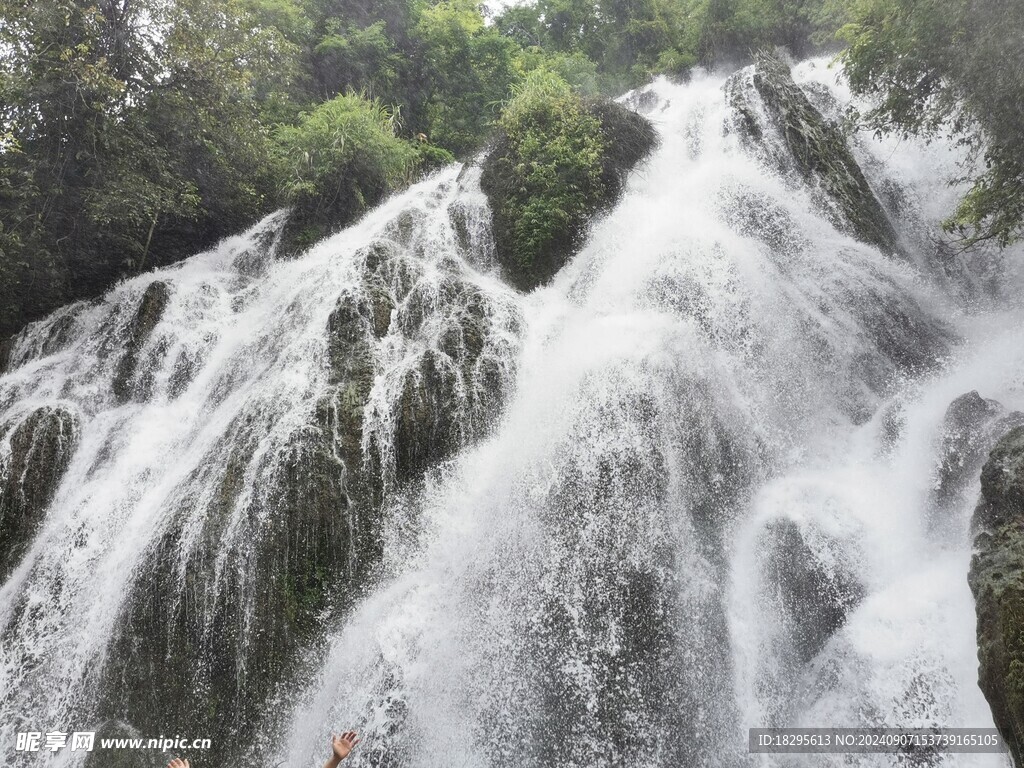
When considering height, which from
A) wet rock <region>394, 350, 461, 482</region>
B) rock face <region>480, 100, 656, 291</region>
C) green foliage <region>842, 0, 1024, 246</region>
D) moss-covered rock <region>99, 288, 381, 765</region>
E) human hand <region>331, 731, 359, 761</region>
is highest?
green foliage <region>842, 0, 1024, 246</region>

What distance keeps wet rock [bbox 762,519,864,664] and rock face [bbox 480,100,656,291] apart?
6148mm

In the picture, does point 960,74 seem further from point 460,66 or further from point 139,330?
point 460,66

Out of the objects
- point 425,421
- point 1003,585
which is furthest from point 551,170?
point 1003,585

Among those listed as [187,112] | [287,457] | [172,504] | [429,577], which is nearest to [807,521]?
[429,577]

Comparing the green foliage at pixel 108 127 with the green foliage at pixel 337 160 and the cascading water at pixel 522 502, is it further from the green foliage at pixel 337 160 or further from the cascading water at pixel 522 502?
the cascading water at pixel 522 502

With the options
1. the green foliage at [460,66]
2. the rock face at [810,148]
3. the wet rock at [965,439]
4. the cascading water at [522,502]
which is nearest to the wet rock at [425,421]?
the cascading water at [522,502]

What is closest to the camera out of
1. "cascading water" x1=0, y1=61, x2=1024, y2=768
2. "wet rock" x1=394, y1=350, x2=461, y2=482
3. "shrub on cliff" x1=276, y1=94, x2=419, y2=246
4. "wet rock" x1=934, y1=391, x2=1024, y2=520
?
"cascading water" x1=0, y1=61, x2=1024, y2=768

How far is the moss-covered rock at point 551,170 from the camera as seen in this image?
1072 cm

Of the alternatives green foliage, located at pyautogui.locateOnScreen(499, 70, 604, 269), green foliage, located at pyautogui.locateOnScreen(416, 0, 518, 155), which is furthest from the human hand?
green foliage, located at pyautogui.locateOnScreen(416, 0, 518, 155)

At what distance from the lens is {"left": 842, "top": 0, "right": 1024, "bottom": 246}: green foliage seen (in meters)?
6.46

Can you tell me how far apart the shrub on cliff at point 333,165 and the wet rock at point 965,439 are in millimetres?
11543

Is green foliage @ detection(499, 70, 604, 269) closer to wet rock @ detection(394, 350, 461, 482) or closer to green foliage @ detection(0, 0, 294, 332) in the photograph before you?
wet rock @ detection(394, 350, 461, 482)

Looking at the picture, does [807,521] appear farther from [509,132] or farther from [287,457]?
[509,132]

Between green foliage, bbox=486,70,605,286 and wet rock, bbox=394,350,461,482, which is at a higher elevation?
green foliage, bbox=486,70,605,286
